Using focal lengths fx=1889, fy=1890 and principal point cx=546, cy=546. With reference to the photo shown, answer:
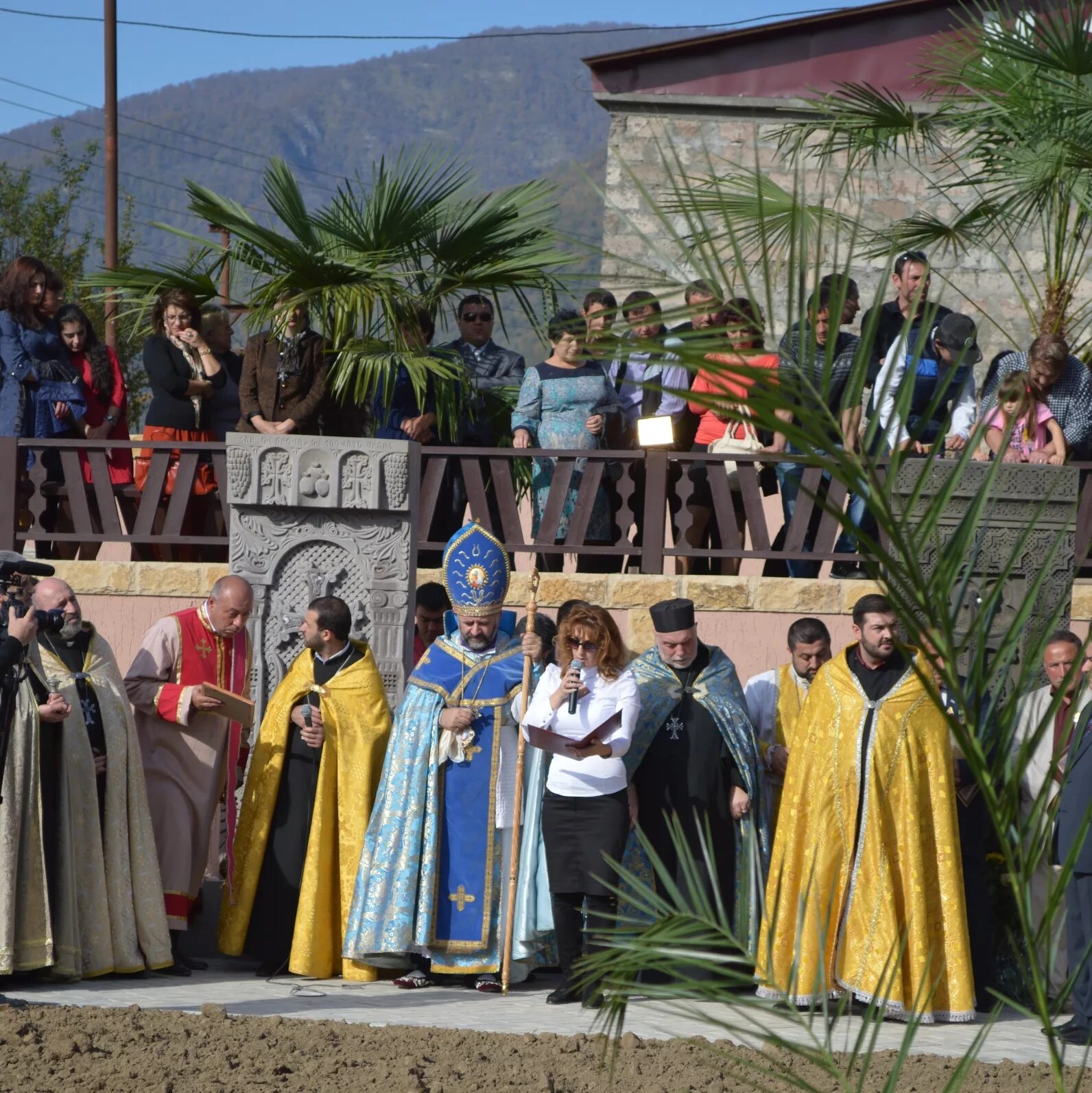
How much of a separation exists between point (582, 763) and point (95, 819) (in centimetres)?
222

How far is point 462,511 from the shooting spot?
453 inches

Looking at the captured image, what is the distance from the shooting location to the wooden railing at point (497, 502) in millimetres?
11102

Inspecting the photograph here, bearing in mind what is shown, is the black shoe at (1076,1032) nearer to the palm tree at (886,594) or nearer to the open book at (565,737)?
the open book at (565,737)

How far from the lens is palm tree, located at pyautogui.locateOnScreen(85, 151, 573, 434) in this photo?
10.5m

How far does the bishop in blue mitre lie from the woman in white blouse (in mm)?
428

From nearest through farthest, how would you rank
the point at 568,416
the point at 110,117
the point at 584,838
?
the point at 584,838 < the point at 568,416 < the point at 110,117

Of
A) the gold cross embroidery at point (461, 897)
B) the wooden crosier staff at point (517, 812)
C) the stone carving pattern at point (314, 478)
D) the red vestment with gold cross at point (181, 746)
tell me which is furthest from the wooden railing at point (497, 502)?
the gold cross embroidery at point (461, 897)

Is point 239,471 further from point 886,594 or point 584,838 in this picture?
point 886,594

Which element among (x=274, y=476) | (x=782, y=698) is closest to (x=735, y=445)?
(x=782, y=698)

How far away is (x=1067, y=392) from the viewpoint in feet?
35.8

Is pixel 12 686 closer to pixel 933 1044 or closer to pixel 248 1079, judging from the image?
pixel 248 1079

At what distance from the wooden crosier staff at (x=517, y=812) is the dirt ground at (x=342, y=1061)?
1139mm

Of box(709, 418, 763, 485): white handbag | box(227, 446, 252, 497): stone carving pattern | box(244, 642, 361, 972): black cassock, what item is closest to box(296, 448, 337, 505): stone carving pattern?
box(227, 446, 252, 497): stone carving pattern

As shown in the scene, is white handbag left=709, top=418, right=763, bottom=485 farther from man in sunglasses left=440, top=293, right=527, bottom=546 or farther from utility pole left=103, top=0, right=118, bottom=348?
utility pole left=103, top=0, right=118, bottom=348
